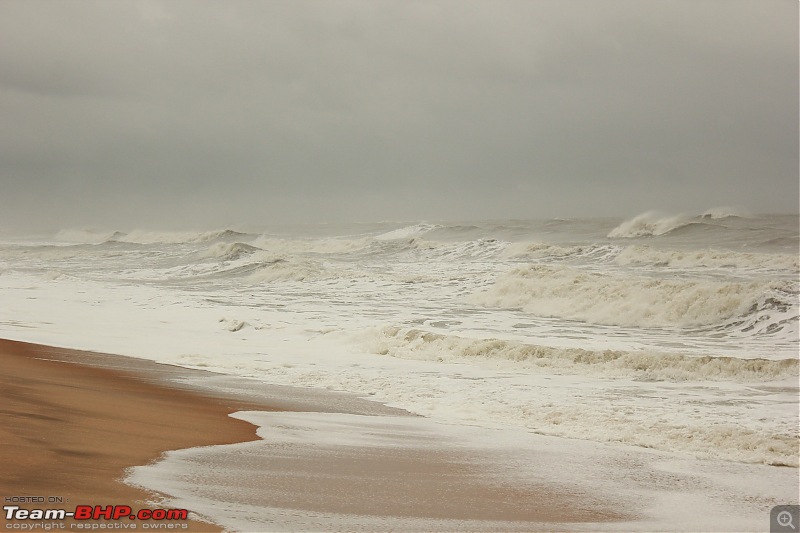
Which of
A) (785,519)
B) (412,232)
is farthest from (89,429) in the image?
(412,232)

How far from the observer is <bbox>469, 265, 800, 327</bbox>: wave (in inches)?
732

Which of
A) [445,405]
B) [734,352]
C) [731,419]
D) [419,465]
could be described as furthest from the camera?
[734,352]

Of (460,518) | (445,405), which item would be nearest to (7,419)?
(460,518)

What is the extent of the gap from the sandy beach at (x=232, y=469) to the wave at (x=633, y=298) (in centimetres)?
1301

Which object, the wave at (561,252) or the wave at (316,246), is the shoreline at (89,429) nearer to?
the wave at (561,252)

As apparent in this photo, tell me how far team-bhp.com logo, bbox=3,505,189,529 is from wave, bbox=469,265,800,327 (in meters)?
16.0

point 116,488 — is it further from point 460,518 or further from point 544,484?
point 544,484

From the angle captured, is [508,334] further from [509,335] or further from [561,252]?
[561,252]

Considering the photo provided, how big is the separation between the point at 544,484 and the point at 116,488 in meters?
3.28

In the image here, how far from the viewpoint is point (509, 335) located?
54.6ft

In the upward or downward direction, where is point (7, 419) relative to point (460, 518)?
upward

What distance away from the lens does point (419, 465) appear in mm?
6520

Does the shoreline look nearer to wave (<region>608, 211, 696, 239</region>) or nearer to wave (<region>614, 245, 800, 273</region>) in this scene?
wave (<region>614, 245, 800, 273</region>)

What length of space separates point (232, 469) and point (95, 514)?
1619mm
